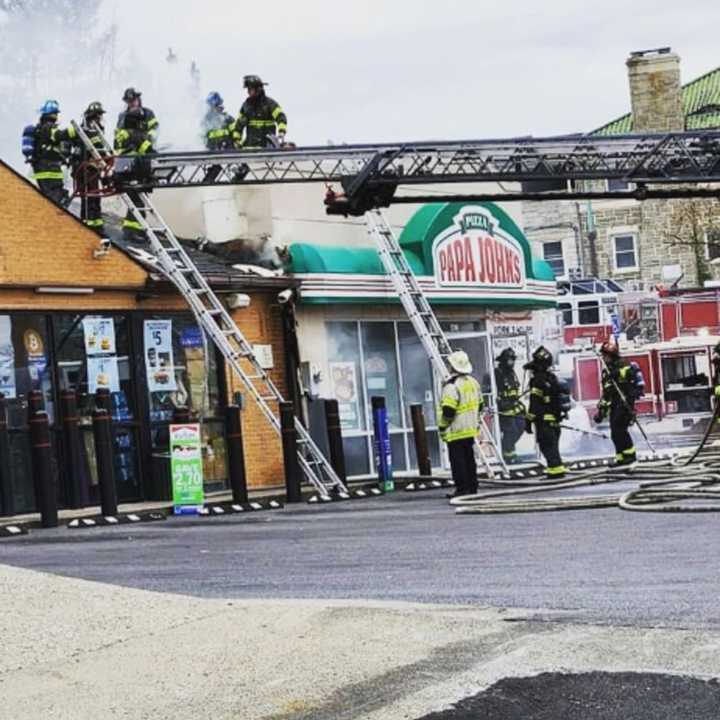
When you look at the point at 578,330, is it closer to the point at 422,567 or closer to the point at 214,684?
the point at 422,567

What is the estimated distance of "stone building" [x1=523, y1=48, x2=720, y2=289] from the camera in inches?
2224

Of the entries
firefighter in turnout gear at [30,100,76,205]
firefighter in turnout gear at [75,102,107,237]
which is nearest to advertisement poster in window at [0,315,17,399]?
firefighter in turnout gear at [75,102,107,237]

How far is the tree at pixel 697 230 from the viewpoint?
5588 cm

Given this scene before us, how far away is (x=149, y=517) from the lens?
17.6 metres

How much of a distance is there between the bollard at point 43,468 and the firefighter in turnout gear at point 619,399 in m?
8.57

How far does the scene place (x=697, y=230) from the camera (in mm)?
56156

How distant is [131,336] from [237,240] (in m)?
3.47

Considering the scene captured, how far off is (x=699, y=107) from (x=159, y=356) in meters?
46.7

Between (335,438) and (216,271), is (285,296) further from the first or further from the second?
(335,438)

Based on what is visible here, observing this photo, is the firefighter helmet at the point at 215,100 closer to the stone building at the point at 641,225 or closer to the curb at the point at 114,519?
the curb at the point at 114,519

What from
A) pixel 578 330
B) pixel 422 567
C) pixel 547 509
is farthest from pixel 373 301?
pixel 578 330

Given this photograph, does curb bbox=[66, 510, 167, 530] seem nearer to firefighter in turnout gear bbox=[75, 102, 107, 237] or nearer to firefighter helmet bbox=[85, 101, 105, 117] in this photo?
firefighter in turnout gear bbox=[75, 102, 107, 237]

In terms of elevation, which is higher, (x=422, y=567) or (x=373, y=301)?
(x=373, y=301)

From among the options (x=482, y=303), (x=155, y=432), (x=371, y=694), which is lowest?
(x=371, y=694)
